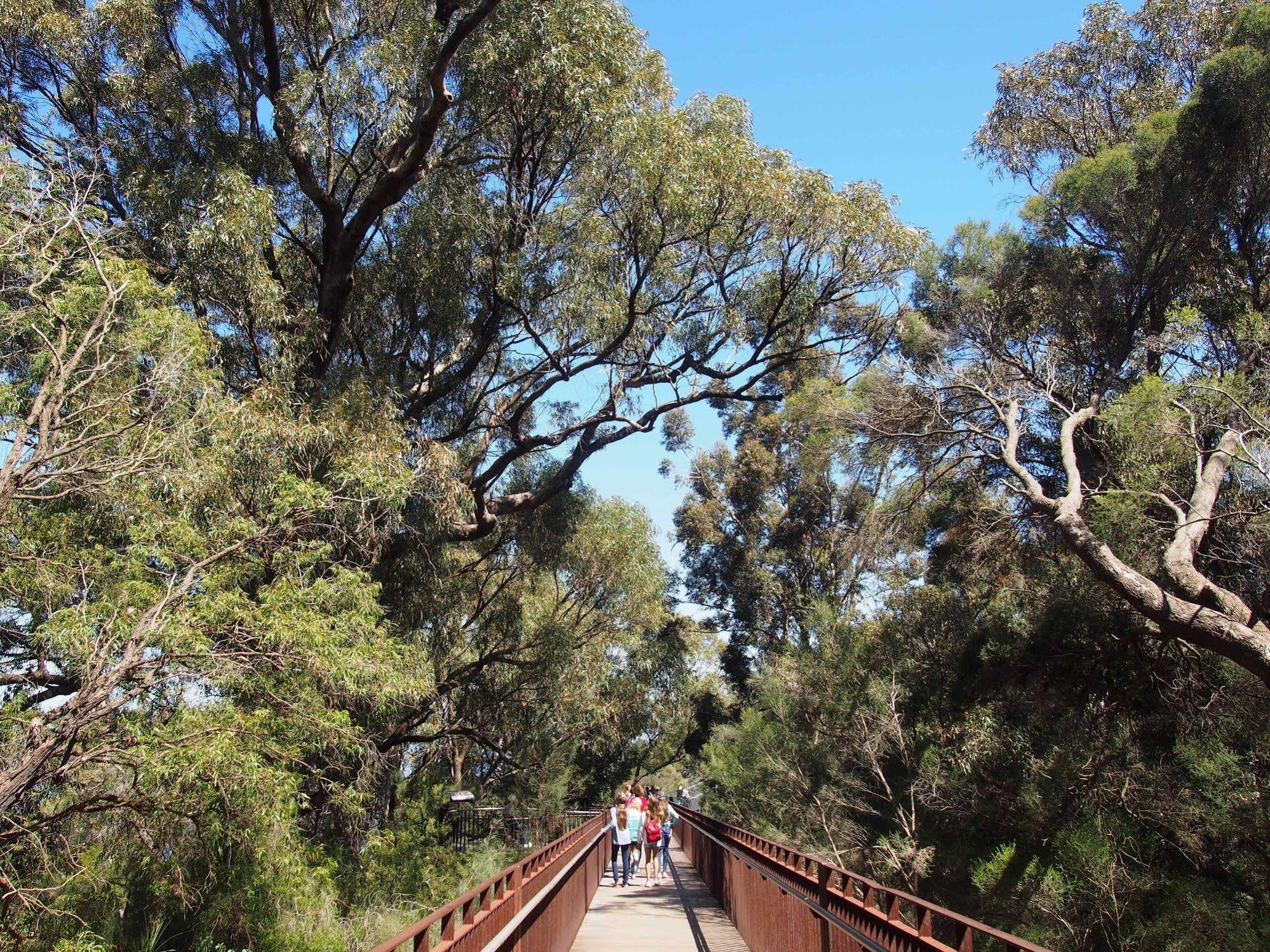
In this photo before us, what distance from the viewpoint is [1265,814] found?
11211 mm

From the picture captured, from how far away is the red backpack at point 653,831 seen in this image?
17578mm

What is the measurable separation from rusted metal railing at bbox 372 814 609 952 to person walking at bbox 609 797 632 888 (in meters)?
4.76

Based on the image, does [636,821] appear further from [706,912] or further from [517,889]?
[517,889]

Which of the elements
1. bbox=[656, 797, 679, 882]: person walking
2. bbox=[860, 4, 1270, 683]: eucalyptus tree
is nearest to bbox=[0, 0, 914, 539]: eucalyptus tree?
bbox=[860, 4, 1270, 683]: eucalyptus tree

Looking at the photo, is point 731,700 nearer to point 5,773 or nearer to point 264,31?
point 264,31

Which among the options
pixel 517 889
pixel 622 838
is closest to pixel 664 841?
pixel 622 838

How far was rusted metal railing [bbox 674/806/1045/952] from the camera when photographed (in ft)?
13.9

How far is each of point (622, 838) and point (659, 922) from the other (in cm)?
450

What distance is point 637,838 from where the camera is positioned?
Answer: 1728cm

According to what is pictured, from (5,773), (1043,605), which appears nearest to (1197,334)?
(1043,605)

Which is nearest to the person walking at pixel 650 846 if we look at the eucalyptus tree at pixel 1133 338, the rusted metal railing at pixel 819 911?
the rusted metal railing at pixel 819 911

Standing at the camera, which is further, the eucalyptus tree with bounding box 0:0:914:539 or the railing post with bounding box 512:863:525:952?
the eucalyptus tree with bounding box 0:0:914:539

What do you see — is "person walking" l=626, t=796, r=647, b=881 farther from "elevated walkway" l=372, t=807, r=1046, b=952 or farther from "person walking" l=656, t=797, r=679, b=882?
"person walking" l=656, t=797, r=679, b=882

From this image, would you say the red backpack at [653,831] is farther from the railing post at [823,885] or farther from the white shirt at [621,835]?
the railing post at [823,885]
